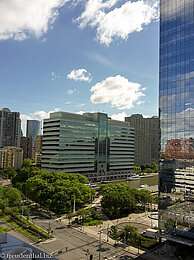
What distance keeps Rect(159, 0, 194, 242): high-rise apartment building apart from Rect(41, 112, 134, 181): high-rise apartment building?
7236cm

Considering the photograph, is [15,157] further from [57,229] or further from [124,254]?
[124,254]

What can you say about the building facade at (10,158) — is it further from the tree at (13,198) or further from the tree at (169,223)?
the tree at (169,223)

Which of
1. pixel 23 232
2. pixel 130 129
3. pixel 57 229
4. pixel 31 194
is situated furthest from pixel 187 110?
pixel 130 129

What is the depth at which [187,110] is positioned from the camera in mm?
46312

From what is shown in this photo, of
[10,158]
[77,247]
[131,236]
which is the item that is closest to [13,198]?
[77,247]

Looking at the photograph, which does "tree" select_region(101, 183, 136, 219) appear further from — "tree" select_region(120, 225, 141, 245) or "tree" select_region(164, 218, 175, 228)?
"tree" select_region(164, 218, 175, 228)

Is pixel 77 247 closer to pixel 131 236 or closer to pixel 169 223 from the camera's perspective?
pixel 131 236

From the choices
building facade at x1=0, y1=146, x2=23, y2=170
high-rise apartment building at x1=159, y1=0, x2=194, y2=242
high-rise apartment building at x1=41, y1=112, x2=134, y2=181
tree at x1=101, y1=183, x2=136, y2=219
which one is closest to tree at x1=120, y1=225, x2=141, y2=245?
high-rise apartment building at x1=159, y1=0, x2=194, y2=242

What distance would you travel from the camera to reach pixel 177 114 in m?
48.0

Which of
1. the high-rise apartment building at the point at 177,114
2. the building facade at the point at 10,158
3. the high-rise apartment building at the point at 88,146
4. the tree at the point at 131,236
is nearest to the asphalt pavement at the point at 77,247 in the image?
the tree at the point at 131,236

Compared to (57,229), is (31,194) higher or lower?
higher

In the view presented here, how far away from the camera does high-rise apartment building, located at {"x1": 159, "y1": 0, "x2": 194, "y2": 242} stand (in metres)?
44.1

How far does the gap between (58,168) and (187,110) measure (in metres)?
79.3

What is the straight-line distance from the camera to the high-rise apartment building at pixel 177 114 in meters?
44.1
